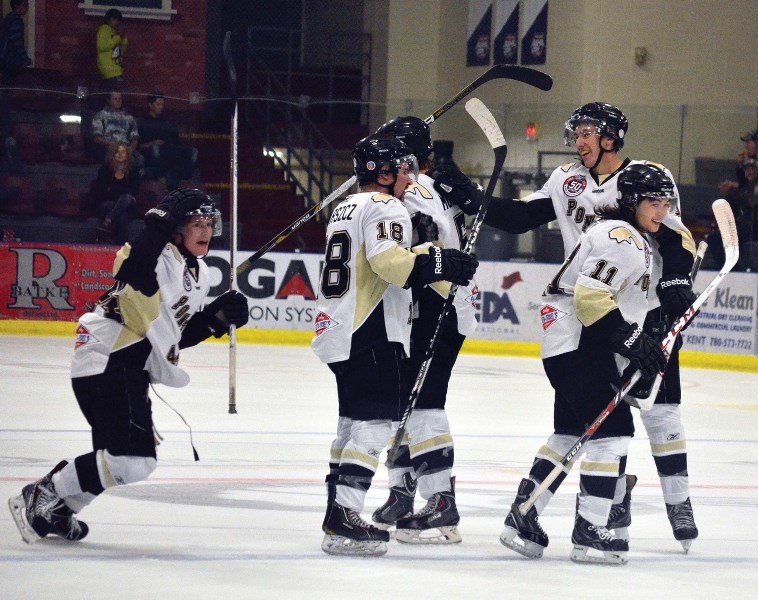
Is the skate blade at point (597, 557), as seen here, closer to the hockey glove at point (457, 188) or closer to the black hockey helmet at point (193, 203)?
the hockey glove at point (457, 188)

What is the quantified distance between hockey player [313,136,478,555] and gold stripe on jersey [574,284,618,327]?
0.35 metres

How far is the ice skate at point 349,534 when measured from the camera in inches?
179

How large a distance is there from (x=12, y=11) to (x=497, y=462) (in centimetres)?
974

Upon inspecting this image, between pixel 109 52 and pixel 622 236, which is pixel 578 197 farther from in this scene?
pixel 109 52

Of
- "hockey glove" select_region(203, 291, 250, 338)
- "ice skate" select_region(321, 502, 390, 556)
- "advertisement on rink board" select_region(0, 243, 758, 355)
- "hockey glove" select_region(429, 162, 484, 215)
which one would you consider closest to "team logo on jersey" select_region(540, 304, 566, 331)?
"hockey glove" select_region(429, 162, 484, 215)

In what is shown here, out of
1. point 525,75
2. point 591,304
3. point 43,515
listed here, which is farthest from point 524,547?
point 525,75

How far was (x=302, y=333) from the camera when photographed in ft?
42.2

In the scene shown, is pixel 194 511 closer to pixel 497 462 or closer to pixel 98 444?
pixel 98 444

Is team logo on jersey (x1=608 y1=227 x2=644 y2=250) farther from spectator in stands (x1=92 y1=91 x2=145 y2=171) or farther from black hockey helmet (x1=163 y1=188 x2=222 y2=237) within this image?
spectator in stands (x1=92 y1=91 x2=145 y2=171)

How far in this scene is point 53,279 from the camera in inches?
498

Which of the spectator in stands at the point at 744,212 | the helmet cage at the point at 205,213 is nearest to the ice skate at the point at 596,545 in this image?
the helmet cage at the point at 205,213

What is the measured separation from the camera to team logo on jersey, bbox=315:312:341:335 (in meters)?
4.69

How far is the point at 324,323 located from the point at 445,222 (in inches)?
27.0

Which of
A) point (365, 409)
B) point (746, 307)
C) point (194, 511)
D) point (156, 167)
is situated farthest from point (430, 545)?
point (156, 167)
